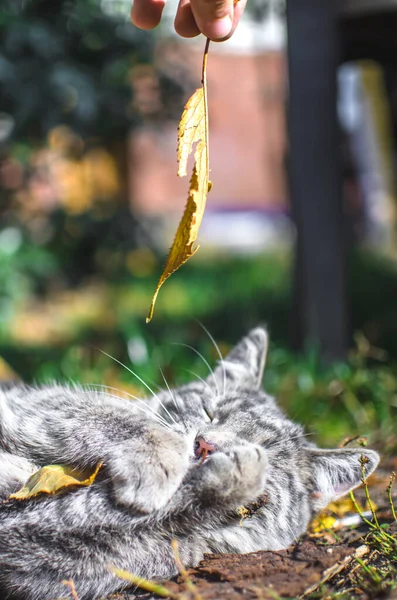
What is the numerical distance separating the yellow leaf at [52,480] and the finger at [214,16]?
898mm

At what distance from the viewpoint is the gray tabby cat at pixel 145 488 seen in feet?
4.06

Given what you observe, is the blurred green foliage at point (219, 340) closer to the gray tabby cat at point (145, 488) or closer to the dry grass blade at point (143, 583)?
the gray tabby cat at point (145, 488)

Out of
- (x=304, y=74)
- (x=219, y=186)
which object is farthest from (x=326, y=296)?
(x=219, y=186)

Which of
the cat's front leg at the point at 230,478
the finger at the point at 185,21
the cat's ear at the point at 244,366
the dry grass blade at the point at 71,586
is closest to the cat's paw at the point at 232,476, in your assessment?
→ the cat's front leg at the point at 230,478

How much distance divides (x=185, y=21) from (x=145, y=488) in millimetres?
1038

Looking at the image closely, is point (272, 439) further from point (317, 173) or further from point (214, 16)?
point (317, 173)

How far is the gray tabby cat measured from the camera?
4.06ft

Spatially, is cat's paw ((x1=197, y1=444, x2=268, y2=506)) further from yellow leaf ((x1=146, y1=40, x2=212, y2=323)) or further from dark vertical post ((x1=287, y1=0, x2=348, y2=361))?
dark vertical post ((x1=287, y1=0, x2=348, y2=361))

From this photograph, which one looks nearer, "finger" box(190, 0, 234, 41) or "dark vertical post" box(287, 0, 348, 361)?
"finger" box(190, 0, 234, 41)

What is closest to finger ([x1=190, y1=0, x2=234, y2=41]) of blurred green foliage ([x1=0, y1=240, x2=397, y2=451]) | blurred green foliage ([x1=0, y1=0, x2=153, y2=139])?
blurred green foliage ([x1=0, y1=240, x2=397, y2=451])

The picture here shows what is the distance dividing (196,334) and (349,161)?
5.32m

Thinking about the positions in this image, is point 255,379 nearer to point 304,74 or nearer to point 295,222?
point 295,222

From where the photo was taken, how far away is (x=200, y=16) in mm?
1262

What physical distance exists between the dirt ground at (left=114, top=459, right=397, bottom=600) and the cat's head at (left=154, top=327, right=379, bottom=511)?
13 cm
